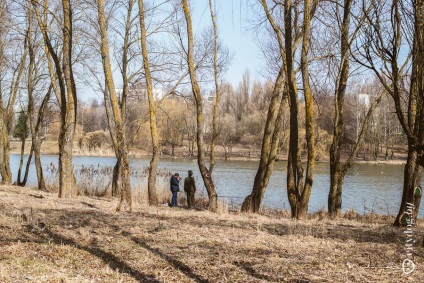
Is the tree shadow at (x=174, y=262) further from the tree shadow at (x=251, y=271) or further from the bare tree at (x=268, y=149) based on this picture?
the bare tree at (x=268, y=149)

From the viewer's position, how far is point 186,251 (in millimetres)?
5242

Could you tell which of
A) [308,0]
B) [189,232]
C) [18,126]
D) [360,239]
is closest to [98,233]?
[189,232]

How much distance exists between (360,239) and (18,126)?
91.2 feet

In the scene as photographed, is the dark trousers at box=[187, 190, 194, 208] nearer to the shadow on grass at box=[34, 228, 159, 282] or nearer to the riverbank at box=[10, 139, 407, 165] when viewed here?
the shadow on grass at box=[34, 228, 159, 282]

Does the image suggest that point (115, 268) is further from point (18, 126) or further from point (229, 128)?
point (229, 128)

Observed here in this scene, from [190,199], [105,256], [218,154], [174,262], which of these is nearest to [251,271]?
[174,262]

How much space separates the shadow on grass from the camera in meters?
4.29

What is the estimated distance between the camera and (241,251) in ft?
17.3

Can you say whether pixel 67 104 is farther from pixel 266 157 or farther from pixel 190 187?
pixel 266 157

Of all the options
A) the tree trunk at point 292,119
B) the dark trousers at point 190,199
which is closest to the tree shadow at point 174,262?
the tree trunk at point 292,119

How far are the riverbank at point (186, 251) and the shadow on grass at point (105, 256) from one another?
0.01 m

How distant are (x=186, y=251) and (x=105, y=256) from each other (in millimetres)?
961

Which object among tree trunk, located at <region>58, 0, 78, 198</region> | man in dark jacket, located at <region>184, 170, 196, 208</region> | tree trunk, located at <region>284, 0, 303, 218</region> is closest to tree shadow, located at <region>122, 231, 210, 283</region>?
tree trunk, located at <region>284, 0, 303, 218</region>

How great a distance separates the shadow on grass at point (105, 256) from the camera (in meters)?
4.29
